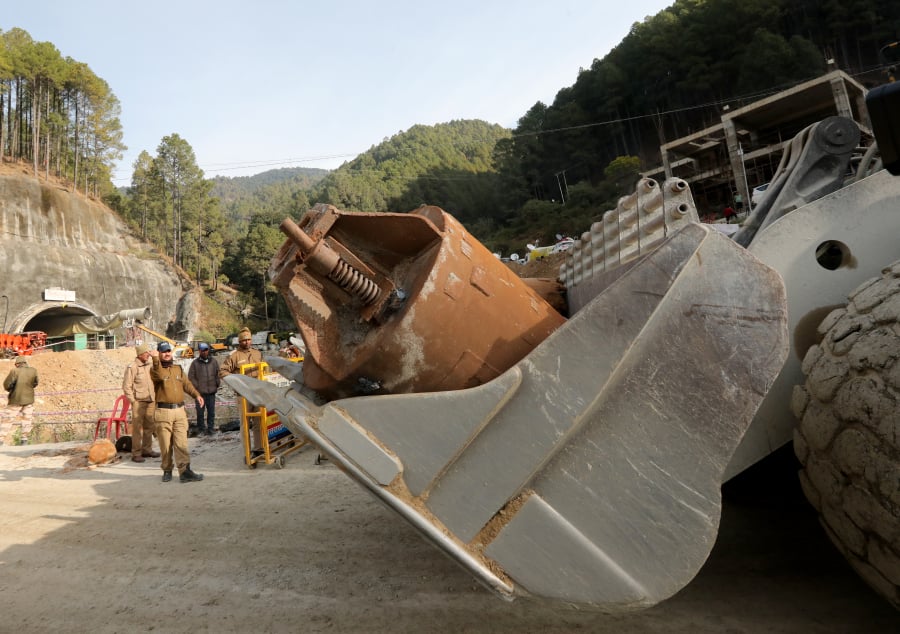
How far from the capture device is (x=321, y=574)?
2.82 m

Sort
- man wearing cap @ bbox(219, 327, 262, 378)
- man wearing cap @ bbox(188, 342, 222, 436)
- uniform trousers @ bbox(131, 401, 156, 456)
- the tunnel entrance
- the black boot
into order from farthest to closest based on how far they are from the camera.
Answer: the tunnel entrance → man wearing cap @ bbox(188, 342, 222, 436) → man wearing cap @ bbox(219, 327, 262, 378) → uniform trousers @ bbox(131, 401, 156, 456) → the black boot

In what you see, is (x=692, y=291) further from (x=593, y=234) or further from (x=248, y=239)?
(x=248, y=239)

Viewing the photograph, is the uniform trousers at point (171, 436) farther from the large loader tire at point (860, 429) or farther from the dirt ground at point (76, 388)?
the large loader tire at point (860, 429)

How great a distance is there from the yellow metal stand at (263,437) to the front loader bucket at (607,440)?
4680mm

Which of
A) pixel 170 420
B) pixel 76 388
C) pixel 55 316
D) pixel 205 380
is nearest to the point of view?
pixel 170 420

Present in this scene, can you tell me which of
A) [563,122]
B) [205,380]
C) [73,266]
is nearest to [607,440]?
[205,380]

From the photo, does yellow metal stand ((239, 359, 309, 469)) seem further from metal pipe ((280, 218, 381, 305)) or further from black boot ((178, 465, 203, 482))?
metal pipe ((280, 218, 381, 305))

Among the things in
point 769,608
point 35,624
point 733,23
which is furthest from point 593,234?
point 733,23

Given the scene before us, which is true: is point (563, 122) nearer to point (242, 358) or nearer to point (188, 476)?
point (242, 358)

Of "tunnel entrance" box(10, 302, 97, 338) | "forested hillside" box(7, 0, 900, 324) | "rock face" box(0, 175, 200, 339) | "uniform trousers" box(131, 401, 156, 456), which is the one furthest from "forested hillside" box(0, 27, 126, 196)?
"uniform trousers" box(131, 401, 156, 456)

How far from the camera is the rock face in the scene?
3131 cm

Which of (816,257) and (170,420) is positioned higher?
(816,257)

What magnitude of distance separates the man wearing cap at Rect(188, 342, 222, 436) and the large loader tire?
27.2ft

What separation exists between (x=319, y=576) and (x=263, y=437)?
3.58 meters
